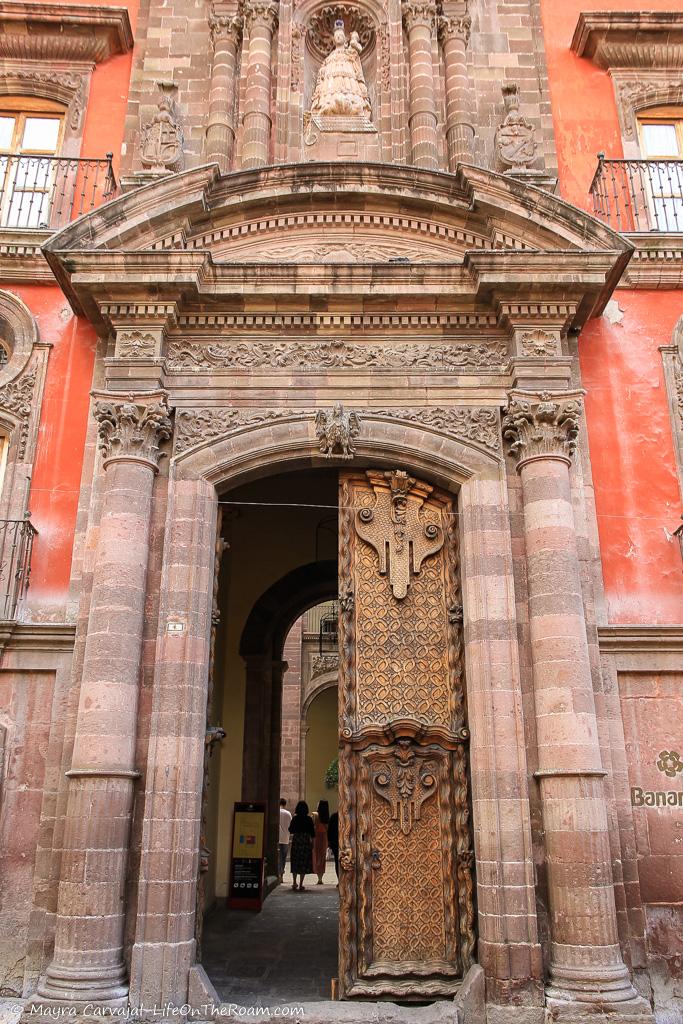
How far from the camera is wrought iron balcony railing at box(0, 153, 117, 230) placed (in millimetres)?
8742

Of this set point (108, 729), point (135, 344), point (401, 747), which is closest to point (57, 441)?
point (135, 344)

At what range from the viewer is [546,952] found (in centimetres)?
611

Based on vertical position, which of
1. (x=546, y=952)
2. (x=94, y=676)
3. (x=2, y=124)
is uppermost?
(x=2, y=124)

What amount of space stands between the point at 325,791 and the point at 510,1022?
18.2 metres

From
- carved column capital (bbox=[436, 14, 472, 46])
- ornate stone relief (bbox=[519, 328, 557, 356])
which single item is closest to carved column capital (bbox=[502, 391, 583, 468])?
ornate stone relief (bbox=[519, 328, 557, 356])

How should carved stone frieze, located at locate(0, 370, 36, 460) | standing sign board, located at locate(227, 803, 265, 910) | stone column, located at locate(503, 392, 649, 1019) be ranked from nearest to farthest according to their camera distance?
stone column, located at locate(503, 392, 649, 1019) < carved stone frieze, located at locate(0, 370, 36, 460) < standing sign board, located at locate(227, 803, 265, 910)

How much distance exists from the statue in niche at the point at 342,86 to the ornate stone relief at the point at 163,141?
5.18 feet

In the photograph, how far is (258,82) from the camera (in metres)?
9.34

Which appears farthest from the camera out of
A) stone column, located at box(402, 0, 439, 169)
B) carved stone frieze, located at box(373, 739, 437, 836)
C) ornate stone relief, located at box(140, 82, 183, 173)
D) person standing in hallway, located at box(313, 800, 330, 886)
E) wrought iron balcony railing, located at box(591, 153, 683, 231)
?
person standing in hallway, located at box(313, 800, 330, 886)

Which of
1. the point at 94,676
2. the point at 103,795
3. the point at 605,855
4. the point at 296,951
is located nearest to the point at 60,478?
the point at 94,676

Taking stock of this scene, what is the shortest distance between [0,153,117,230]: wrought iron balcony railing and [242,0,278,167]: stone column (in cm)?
156

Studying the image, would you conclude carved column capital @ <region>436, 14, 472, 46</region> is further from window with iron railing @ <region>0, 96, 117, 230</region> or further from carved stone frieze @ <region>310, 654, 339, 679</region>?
carved stone frieze @ <region>310, 654, 339, 679</region>

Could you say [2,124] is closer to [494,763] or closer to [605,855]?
[494,763]

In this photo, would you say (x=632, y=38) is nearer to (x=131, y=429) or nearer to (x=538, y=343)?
(x=538, y=343)
